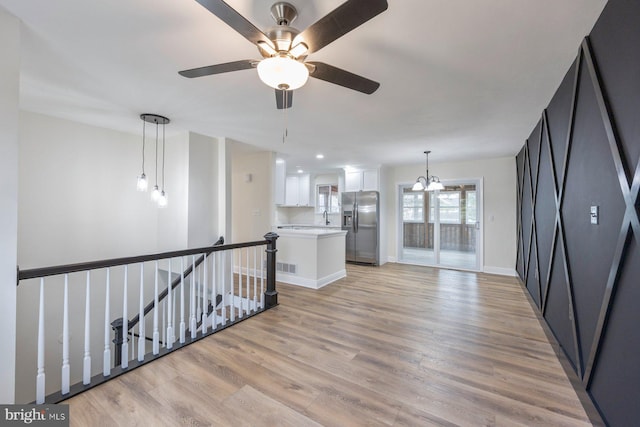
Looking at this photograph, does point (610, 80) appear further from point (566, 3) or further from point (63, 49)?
point (63, 49)

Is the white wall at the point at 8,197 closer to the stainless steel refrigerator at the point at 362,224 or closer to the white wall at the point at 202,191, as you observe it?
the white wall at the point at 202,191

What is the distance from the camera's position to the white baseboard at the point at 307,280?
14.7ft

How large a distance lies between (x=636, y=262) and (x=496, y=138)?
3.27 metres

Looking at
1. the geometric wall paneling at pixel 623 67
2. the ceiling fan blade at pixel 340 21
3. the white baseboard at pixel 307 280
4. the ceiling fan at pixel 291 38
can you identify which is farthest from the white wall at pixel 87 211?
the geometric wall paneling at pixel 623 67

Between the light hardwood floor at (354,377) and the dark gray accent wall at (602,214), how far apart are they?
39 centimetres

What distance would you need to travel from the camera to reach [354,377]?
81.4 inches

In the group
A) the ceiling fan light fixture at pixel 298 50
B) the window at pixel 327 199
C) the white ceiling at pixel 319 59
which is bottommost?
the window at pixel 327 199

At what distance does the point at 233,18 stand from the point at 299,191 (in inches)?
256

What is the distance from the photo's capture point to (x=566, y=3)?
144cm

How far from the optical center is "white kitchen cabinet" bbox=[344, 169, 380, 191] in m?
6.51

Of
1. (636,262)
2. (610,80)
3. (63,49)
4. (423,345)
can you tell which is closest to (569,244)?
(636,262)

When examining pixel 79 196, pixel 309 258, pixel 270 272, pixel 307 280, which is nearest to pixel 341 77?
pixel 270 272

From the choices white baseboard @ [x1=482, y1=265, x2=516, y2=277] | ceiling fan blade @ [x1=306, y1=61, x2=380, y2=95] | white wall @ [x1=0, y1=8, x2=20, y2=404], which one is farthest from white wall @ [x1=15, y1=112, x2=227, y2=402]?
white baseboard @ [x1=482, y1=265, x2=516, y2=277]

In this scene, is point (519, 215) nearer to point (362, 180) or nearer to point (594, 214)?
point (362, 180)
